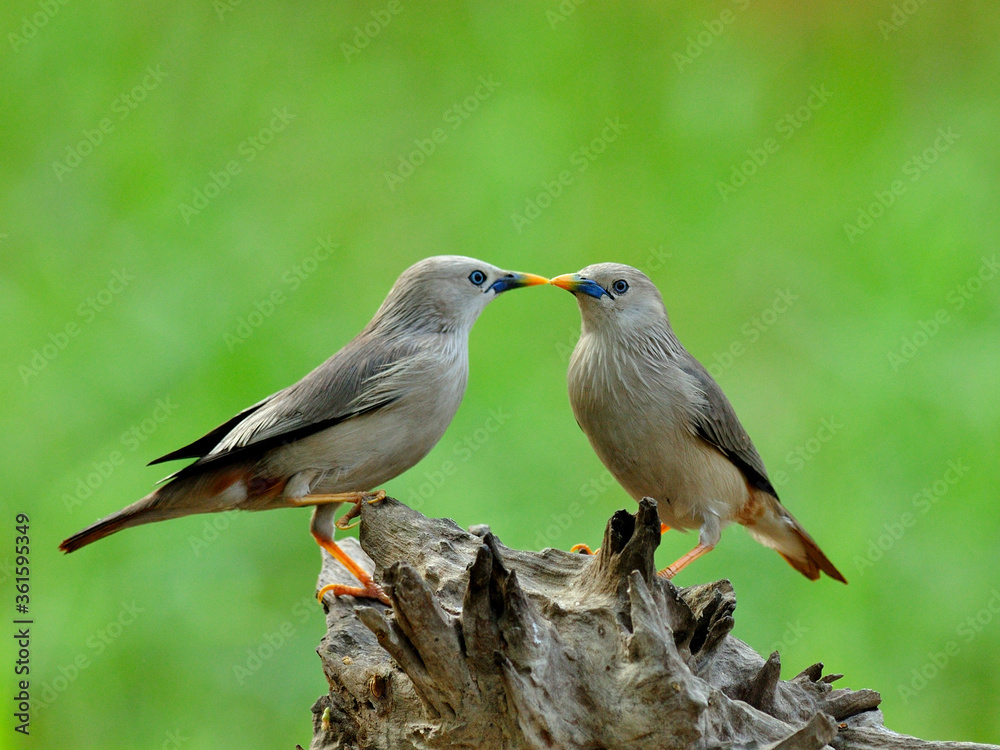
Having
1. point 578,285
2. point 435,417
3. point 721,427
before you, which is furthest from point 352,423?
point 721,427

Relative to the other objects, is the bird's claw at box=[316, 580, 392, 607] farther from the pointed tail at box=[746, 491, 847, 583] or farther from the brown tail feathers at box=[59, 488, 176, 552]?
the pointed tail at box=[746, 491, 847, 583]

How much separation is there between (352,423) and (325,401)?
0.13 metres

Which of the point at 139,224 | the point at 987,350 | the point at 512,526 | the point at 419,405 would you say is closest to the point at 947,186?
the point at 987,350

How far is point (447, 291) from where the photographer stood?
3.40 metres

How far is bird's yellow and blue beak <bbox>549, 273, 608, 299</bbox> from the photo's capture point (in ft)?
10.8

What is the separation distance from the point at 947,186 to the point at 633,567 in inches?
159

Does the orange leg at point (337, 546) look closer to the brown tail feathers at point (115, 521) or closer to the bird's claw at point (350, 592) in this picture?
the bird's claw at point (350, 592)

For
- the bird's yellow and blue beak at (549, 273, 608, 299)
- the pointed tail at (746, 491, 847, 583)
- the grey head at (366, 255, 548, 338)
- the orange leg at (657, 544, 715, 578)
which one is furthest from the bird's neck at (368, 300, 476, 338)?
the pointed tail at (746, 491, 847, 583)

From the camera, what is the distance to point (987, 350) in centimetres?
532

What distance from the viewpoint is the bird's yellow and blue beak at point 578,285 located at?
3301mm

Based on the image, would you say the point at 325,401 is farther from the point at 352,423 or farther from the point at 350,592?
the point at 350,592

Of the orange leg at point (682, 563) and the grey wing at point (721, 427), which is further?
the grey wing at point (721, 427)

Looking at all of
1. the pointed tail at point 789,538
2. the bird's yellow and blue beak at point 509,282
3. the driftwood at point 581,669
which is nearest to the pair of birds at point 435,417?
the bird's yellow and blue beak at point 509,282

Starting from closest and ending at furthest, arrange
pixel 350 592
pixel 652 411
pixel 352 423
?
pixel 352 423, pixel 652 411, pixel 350 592
